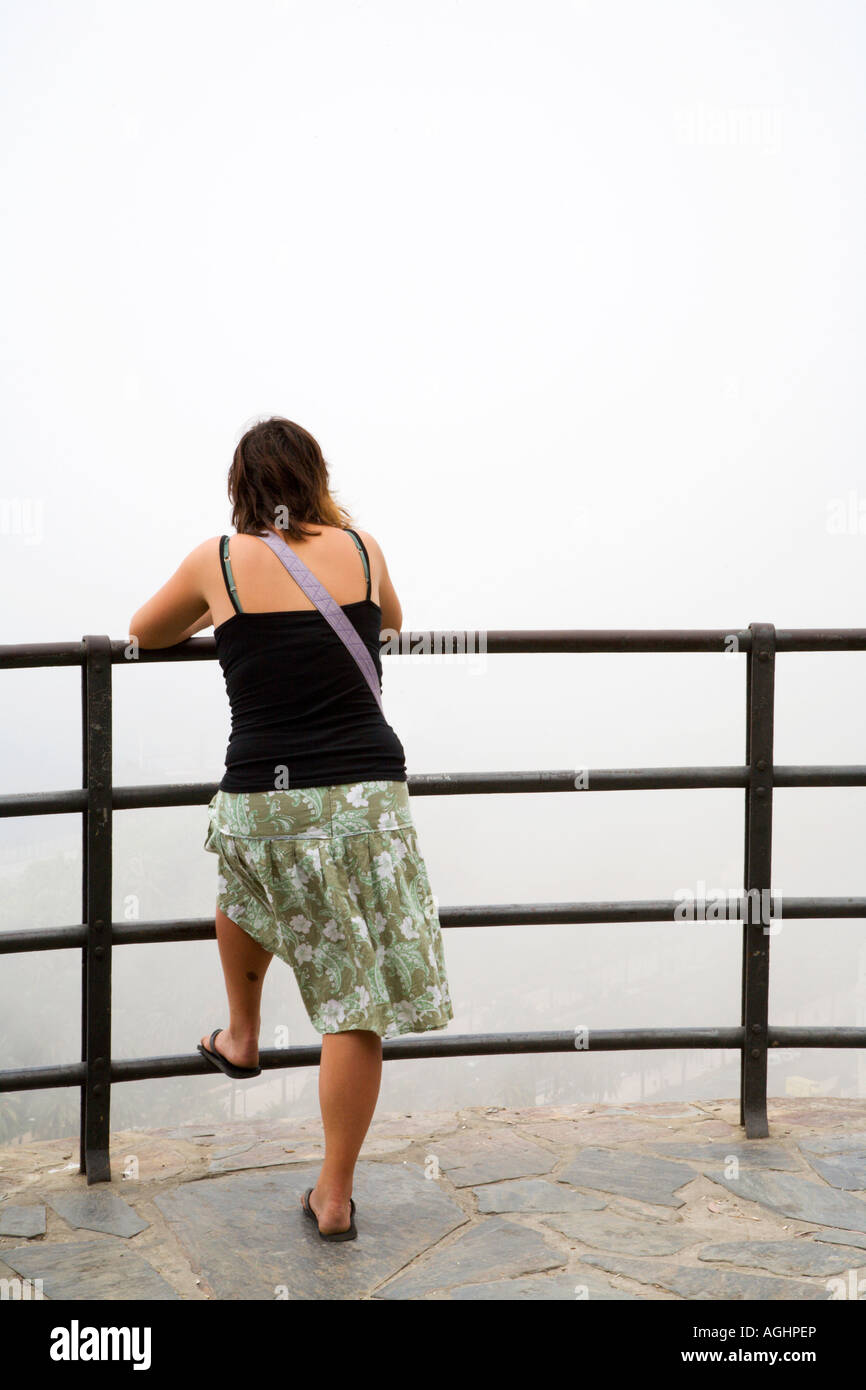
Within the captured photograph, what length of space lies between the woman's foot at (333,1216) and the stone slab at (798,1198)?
76 cm

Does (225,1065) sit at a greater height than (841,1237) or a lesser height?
greater

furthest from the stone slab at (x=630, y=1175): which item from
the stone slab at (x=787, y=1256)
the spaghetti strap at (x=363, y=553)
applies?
the spaghetti strap at (x=363, y=553)

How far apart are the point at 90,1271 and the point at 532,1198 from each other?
0.81 metres

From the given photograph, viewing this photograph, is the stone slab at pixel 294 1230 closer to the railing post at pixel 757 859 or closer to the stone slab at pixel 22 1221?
the stone slab at pixel 22 1221

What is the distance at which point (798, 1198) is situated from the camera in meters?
2.18

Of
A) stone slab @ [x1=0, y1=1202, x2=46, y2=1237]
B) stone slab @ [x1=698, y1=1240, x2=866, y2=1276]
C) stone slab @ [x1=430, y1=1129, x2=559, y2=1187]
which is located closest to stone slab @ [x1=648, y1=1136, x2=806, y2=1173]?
stone slab @ [x1=430, y1=1129, x2=559, y2=1187]

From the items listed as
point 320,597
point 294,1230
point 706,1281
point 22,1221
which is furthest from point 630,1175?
point 320,597

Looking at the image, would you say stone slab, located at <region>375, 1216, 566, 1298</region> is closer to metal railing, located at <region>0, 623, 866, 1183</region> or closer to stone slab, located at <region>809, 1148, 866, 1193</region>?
metal railing, located at <region>0, 623, 866, 1183</region>

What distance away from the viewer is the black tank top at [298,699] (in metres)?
1.88

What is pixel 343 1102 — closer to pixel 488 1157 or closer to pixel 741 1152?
pixel 488 1157
